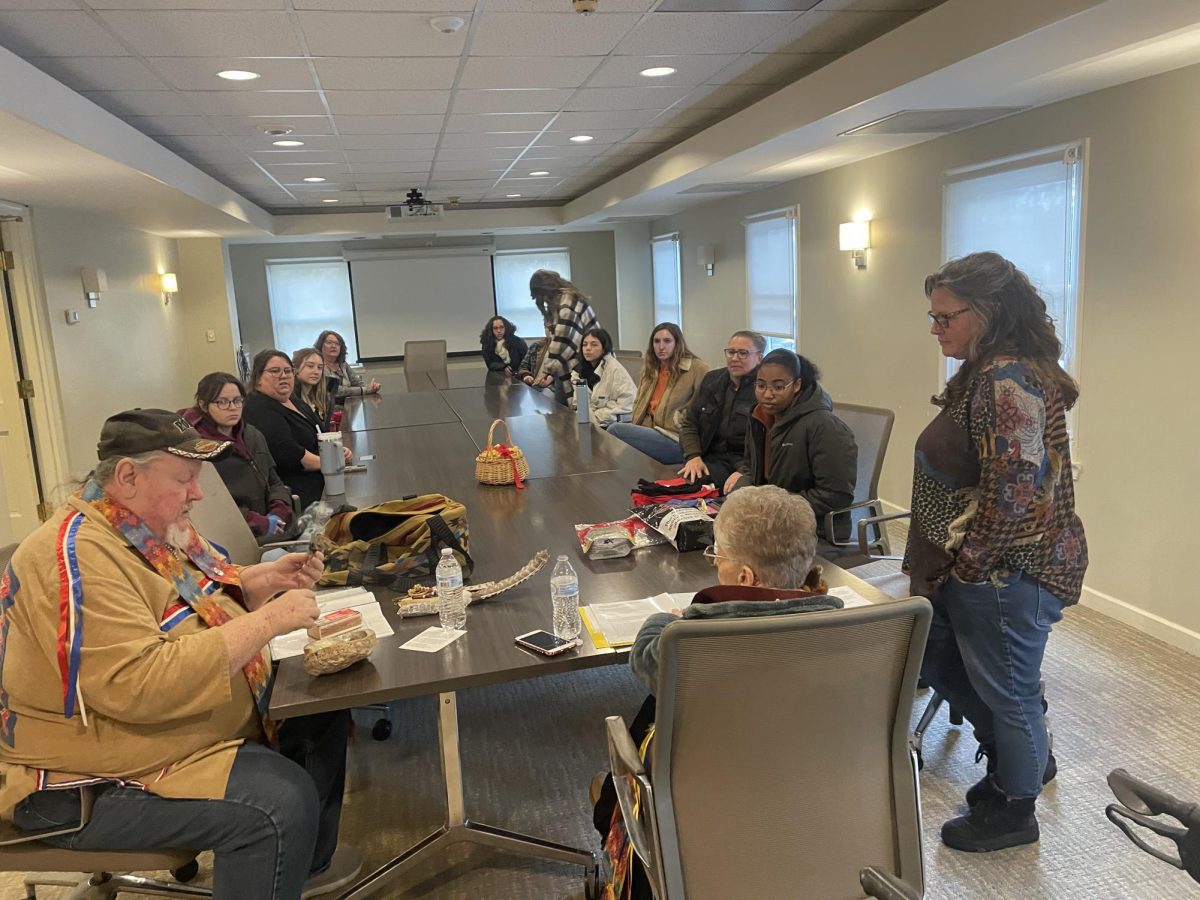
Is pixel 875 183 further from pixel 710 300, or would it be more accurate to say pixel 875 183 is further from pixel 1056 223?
pixel 710 300

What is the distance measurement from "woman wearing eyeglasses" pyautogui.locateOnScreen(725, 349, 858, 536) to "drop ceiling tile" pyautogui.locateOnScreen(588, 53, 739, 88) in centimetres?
145

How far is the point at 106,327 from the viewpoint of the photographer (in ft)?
21.4

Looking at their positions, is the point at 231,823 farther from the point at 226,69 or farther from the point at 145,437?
the point at 226,69

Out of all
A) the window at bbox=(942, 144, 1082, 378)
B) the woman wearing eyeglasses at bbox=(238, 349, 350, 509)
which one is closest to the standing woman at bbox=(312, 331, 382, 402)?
the woman wearing eyeglasses at bbox=(238, 349, 350, 509)

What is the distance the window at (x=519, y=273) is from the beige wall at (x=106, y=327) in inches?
164

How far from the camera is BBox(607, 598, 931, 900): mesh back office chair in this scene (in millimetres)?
1292

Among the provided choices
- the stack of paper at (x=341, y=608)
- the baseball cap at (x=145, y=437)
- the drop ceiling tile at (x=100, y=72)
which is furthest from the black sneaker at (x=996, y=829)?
the drop ceiling tile at (x=100, y=72)

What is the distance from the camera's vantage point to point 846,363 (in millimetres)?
5816

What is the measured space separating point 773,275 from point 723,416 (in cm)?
349

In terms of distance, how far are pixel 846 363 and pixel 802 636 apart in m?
4.81

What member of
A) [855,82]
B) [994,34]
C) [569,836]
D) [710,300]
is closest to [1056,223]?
[855,82]

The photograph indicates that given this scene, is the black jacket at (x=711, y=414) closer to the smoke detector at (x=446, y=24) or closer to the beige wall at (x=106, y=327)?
the smoke detector at (x=446, y=24)

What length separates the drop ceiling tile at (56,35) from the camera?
109 inches

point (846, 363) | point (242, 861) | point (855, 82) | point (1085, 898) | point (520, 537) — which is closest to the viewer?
point (242, 861)
